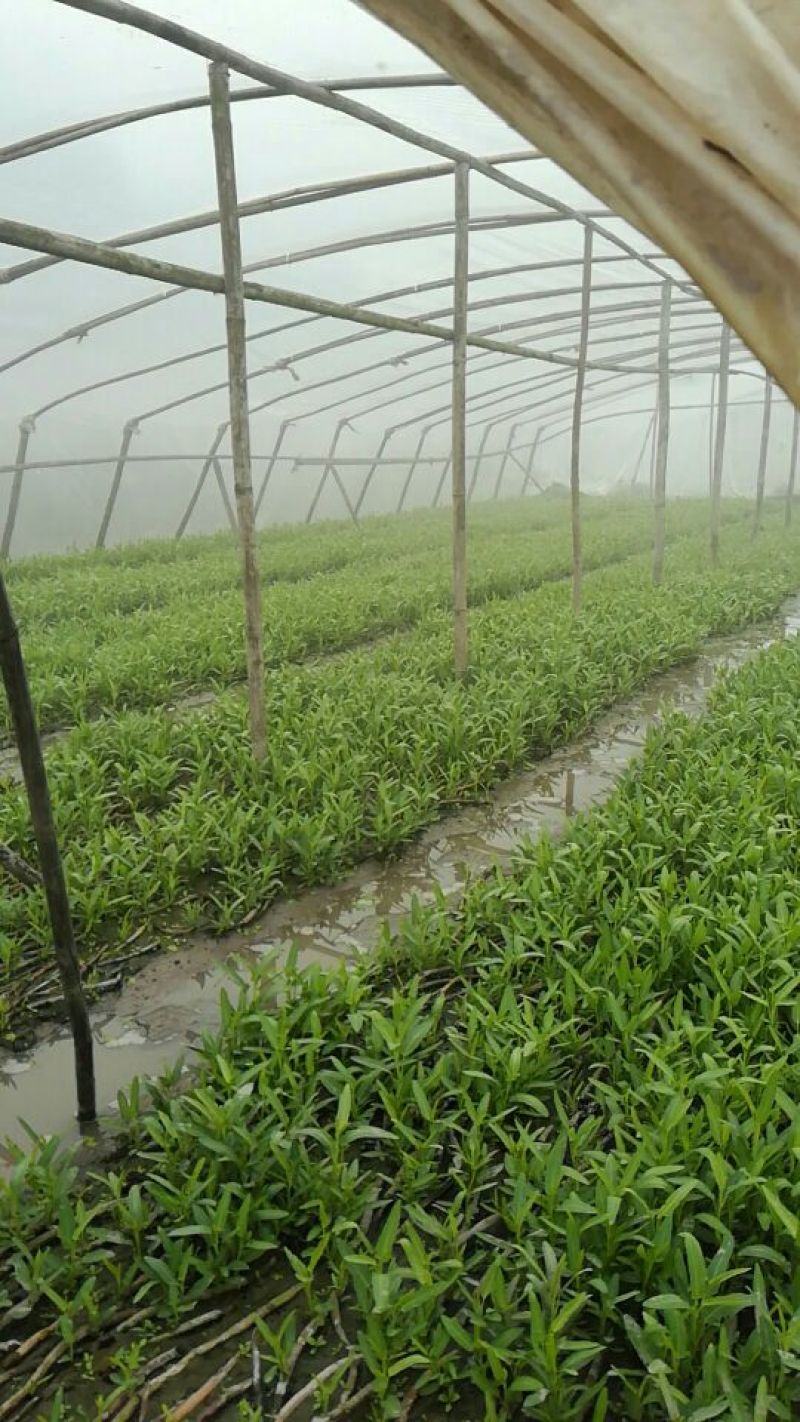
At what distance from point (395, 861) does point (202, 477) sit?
11191 mm

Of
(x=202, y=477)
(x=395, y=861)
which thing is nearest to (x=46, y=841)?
(x=395, y=861)

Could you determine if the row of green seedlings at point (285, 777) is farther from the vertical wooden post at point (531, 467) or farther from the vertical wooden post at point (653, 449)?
the vertical wooden post at point (653, 449)

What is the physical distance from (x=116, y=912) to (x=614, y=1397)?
7.50ft

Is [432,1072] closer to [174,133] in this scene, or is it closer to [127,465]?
[174,133]

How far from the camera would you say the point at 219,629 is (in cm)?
712

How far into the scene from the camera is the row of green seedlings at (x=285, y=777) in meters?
3.44

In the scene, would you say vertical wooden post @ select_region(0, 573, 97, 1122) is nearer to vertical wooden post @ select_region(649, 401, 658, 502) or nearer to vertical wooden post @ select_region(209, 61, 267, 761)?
Answer: vertical wooden post @ select_region(209, 61, 267, 761)

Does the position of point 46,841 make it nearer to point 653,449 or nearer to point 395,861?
point 395,861

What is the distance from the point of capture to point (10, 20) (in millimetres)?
4262

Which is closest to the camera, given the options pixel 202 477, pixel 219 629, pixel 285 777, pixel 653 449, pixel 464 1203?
pixel 464 1203

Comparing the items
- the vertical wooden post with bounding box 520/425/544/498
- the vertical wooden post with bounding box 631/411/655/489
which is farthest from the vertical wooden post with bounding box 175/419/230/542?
the vertical wooden post with bounding box 631/411/655/489

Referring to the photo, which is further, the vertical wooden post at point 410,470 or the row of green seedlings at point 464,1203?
the vertical wooden post at point 410,470

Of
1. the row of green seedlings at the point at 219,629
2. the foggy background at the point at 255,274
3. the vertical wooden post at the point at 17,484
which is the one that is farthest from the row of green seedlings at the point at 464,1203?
the vertical wooden post at the point at 17,484

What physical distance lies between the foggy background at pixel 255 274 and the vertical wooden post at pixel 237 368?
0.35 meters
